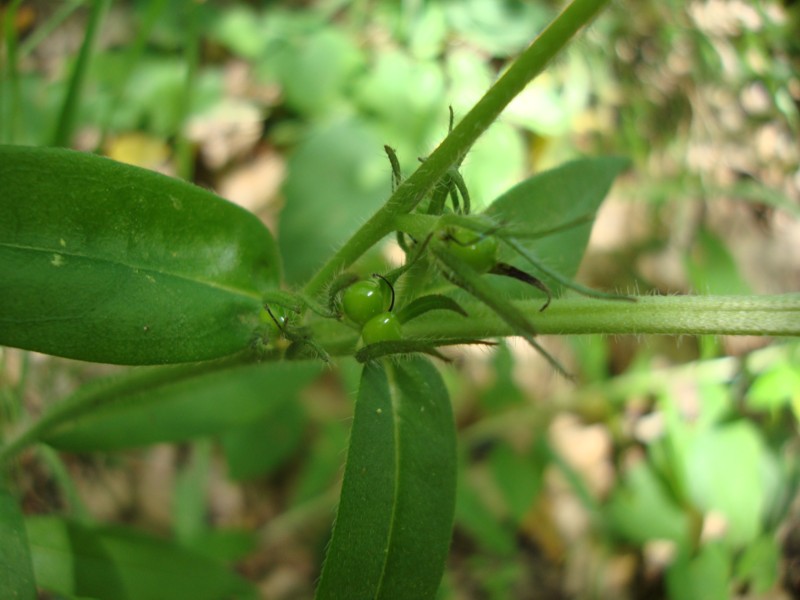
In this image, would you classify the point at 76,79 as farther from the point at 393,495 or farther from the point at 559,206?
the point at 393,495

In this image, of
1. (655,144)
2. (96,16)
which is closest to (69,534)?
(96,16)

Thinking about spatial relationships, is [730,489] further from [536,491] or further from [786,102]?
[786,102]

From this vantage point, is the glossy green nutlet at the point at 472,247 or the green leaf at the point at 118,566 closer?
the glossy green nutlet at the point at 472,247

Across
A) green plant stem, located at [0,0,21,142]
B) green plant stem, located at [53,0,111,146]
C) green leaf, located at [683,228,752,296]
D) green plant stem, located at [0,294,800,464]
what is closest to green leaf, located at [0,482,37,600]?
green plant stem, located at [0,294,800,464]

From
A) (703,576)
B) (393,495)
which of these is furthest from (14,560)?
(703,576)

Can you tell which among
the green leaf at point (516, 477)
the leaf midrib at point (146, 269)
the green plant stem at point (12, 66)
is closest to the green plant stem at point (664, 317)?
the leaf midrib at point (146, 269)

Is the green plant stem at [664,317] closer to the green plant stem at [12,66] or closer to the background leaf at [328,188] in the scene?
the green plant stem at [12,66]
